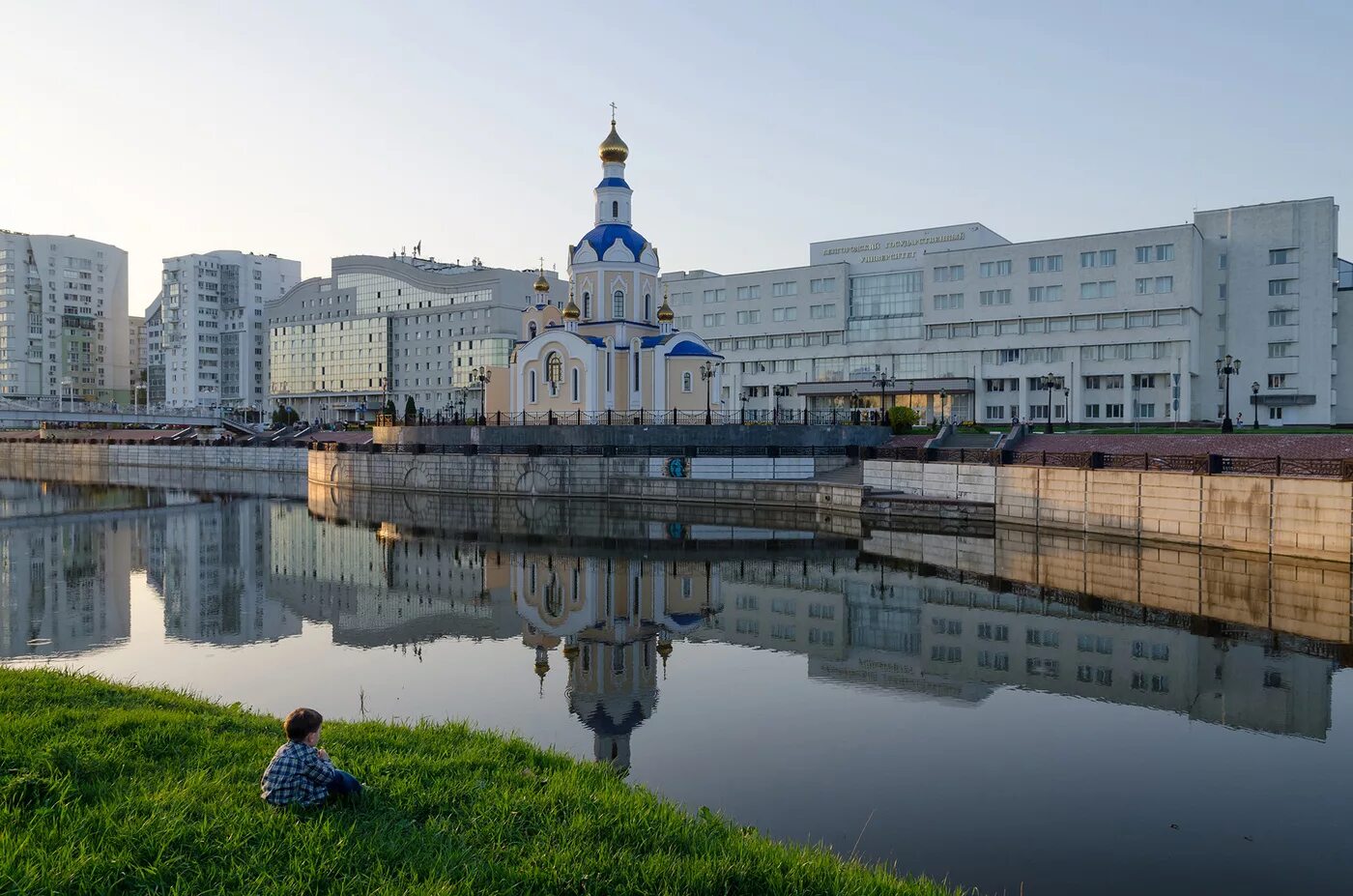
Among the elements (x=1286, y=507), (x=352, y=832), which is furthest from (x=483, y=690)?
(x=1286, y=507)

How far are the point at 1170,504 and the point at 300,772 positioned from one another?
88.6 feet

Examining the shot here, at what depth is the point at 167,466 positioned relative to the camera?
3228 inches

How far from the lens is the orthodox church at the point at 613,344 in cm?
5259

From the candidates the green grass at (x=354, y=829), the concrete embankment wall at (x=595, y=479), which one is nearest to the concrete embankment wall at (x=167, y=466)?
the concrete embankment wall at (x=595, y=479)

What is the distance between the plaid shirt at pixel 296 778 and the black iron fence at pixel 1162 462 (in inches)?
982

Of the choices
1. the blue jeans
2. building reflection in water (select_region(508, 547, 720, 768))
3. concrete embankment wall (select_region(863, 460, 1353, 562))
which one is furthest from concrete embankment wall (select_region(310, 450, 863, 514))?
the blue jeans

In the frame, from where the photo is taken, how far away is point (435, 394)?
108m

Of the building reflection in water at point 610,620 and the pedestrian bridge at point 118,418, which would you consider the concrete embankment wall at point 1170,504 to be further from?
the pedestrian bridge at point 118,418

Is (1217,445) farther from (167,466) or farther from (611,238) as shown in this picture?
(167,466)

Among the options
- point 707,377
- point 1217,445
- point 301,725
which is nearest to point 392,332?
point 707,377

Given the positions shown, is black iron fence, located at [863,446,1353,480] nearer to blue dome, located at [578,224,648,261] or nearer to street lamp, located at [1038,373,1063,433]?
street lamp, located at [1038,373,1063,433]

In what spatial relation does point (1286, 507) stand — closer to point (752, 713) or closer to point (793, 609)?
point (793, 609)

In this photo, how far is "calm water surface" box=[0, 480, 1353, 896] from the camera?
8.99 metres

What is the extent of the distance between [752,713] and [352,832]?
7.67m
